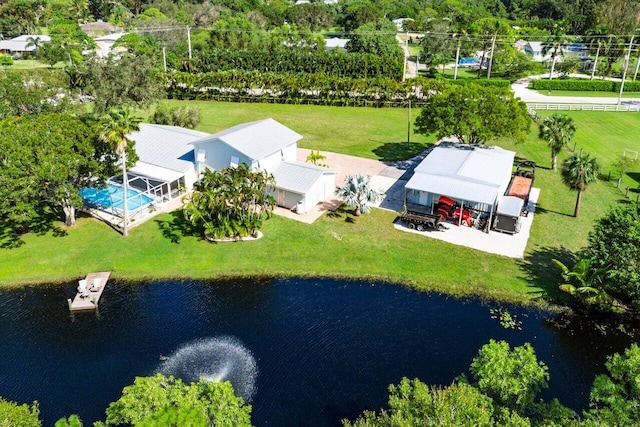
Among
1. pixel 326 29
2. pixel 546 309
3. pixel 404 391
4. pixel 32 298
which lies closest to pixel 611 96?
pixel 546 309

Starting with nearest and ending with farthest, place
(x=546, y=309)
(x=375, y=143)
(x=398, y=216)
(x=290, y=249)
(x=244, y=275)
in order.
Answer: (x=546, y=309), (x=244, y=275), (x=290, y=249), (x=398, y=216), (x=375, y=143)

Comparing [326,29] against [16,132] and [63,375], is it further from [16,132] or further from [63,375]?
[63,375]

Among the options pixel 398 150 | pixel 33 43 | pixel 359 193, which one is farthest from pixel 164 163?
pixel 33 43

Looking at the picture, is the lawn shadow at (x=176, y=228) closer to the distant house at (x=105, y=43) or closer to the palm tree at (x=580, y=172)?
the palm tree at (x=580, y=172)

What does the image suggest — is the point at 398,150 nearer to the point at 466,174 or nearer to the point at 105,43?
the point at 466,174

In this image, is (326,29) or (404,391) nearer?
(404,391)

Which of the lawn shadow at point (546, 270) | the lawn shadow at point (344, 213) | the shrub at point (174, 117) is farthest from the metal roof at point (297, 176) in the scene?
the shrub at point (174, 117)

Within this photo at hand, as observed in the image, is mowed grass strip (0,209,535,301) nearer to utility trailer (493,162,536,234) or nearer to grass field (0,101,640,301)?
grass field (0,101,640,301)

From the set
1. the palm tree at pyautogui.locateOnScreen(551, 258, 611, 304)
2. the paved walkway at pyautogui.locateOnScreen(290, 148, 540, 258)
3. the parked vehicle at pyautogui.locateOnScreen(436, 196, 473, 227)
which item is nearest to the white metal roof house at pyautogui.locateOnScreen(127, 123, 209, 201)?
the paved walkway at pyautogui.locateOnScreen(290, 148, 540, 258)
